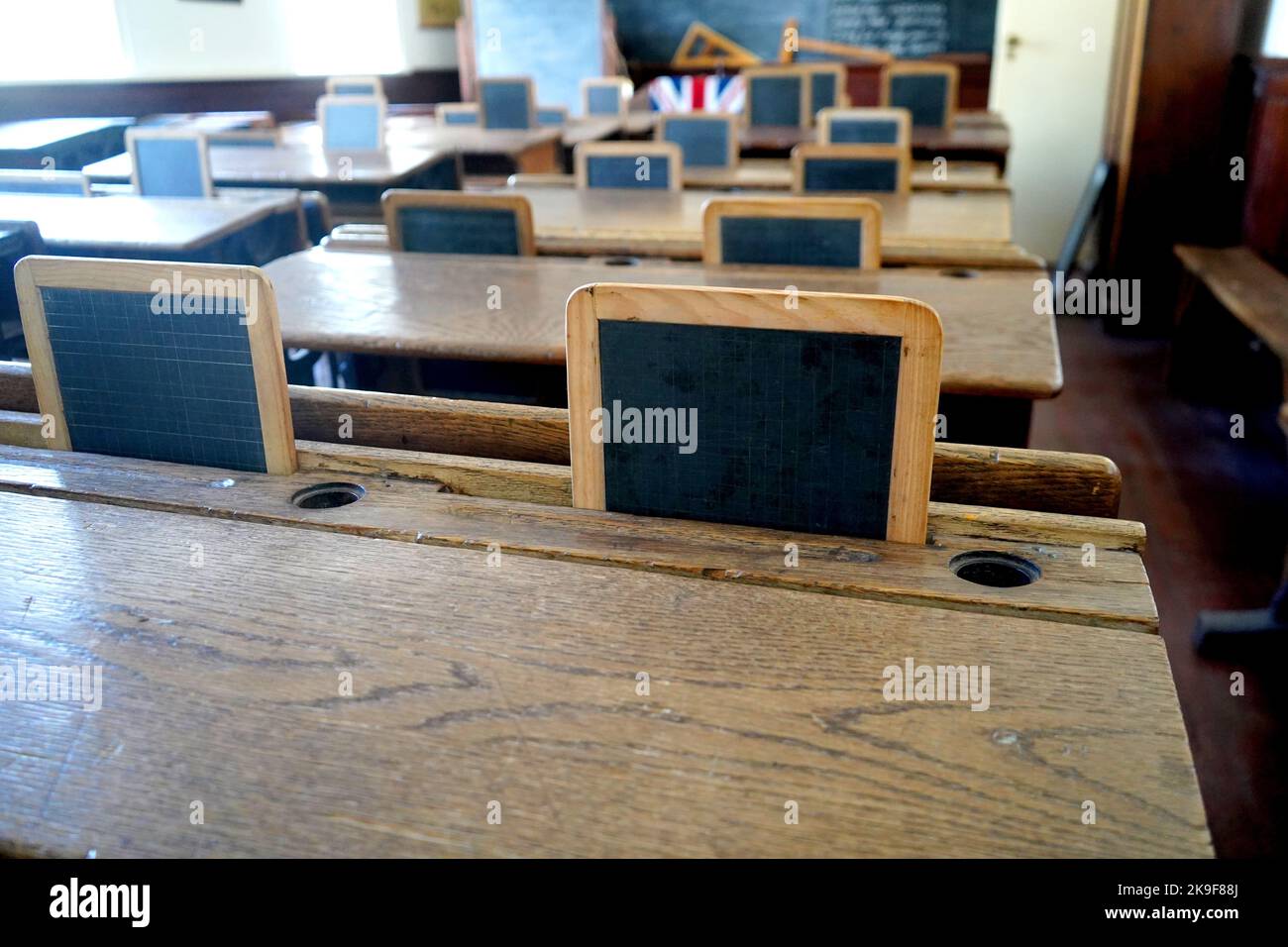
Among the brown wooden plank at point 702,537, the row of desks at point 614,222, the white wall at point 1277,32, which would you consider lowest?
the brown wooden plank at point 702,537

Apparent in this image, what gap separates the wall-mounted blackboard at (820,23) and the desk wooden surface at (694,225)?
5.56 meters

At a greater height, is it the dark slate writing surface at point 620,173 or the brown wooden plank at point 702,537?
the dark slate writing surface at point 620,173

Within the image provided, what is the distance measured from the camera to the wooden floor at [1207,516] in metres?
2.01

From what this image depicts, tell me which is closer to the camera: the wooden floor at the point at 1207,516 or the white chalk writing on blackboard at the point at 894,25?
the wooden floor at the point at 1207,516

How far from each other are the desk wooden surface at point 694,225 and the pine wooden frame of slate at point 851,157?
7 cm

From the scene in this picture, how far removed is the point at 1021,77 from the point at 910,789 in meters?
5.93

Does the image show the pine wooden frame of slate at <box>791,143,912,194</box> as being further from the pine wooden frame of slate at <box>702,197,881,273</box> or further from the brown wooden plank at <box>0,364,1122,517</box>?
the brown wooden plank at <box>0,364,1122,517</box>

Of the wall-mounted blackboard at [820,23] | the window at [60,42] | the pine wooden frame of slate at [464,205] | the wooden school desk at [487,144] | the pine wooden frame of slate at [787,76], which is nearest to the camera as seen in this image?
the pine wooden frame of slate at [464,205]

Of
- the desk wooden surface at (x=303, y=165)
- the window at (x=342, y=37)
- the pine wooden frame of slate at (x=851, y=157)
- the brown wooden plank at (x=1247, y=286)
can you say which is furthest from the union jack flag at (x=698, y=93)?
the pine wooden frame of slate at (x=851, y=157)

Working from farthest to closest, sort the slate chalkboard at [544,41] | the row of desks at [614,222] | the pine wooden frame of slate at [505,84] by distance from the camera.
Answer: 1. the slate chalkboard at [544,41]
2. the pine wooden frame of slate at [505,84]
3. the row of desks at [614,222]

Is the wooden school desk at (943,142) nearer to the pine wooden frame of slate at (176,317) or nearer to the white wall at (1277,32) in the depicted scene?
the white wall at (1277,32)

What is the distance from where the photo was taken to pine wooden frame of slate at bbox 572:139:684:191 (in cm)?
358
